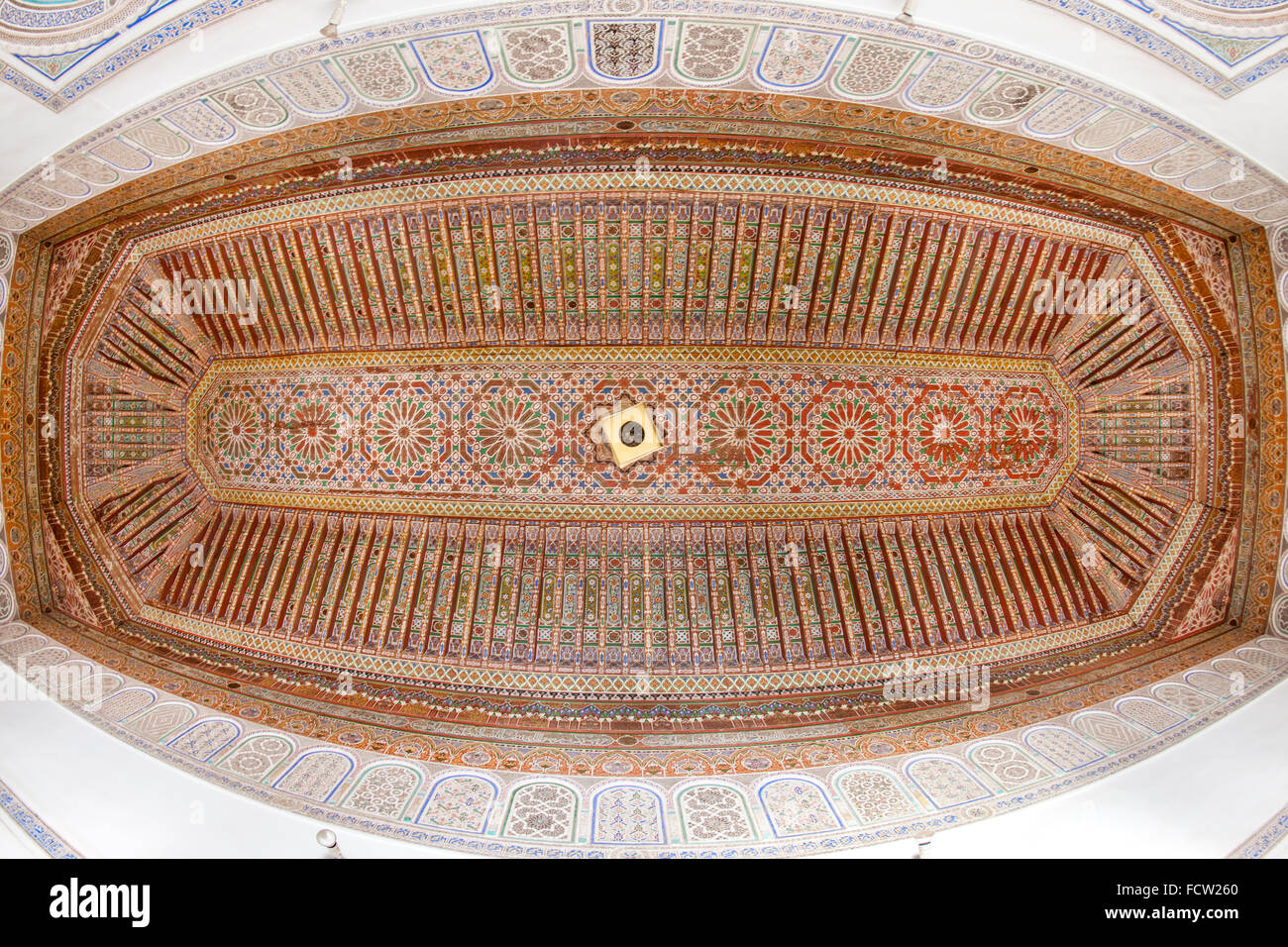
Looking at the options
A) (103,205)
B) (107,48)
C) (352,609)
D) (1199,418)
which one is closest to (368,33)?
(107,48)

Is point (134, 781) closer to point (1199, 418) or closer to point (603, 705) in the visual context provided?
point (603, 705)

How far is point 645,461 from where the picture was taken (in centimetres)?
730

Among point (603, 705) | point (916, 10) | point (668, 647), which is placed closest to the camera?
point (916, 10)

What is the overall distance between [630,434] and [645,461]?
41cm

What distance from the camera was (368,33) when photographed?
4.16m

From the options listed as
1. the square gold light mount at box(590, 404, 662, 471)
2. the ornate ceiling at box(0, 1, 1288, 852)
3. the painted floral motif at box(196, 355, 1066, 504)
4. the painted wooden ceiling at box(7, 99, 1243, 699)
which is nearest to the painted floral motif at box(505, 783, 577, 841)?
the ornate ceiling at box(0, 1, 1288, 852)

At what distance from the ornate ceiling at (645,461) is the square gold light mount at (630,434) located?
267 millimetres

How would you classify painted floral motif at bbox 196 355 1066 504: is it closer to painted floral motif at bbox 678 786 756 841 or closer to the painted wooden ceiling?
the painted wooden ceiling

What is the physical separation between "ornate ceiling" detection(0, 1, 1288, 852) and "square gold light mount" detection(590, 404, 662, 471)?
10.5 inches

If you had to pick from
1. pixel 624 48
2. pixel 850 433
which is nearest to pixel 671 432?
pixel 850 433

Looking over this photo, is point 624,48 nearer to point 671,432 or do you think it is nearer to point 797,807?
point 671,432

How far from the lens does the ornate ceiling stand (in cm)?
548

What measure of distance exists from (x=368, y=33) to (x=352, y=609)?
497 centimetres

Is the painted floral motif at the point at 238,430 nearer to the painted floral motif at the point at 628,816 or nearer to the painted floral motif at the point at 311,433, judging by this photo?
the painted floral motif at the point at 311,433
